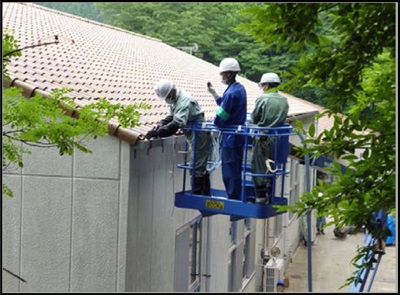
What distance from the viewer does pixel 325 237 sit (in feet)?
84.0

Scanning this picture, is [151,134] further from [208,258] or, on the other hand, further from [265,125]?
[208,258]

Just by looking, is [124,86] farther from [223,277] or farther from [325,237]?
[325,237]

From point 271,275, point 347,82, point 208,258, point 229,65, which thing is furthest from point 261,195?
point 271,275

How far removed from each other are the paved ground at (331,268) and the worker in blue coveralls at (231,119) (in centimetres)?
821

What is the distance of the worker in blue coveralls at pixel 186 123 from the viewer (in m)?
7.56

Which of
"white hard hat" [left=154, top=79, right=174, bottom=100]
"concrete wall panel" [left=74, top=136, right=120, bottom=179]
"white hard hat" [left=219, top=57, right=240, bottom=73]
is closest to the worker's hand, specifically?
"concrete wall panel" [left=74, top=136, right=120, bottom=179]

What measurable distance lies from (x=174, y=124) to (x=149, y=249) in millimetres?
1519

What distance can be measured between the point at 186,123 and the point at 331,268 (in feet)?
44.1

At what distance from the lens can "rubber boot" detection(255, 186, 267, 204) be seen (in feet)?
25.8

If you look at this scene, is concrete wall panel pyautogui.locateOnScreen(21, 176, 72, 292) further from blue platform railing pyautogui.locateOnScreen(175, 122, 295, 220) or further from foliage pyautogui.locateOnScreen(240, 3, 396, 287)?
foliage pyautogui.locateOnScreen(240, 3, 396, 287)

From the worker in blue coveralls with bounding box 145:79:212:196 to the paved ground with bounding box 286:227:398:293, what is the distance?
837 centimetres

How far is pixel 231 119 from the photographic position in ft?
25.9

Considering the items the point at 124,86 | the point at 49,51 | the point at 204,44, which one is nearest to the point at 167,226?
the point at 124,86

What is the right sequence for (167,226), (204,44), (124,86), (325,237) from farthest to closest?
(204,44) < (325,237) < (124,86) < (167,226)
